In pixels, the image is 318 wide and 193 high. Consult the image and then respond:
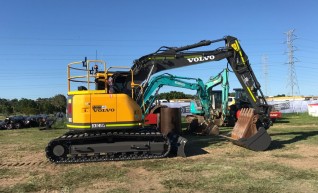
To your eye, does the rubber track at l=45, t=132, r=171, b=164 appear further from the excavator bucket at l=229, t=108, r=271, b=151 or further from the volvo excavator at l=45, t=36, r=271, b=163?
the excavator bucket at l=229, t=108, r=271, b=151

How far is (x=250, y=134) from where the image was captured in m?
13.2

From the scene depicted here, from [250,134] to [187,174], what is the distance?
4.93 m

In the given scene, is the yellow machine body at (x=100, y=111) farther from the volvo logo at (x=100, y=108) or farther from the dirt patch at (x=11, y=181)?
the dirt patch at (x=11, y=181)

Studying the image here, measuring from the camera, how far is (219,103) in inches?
960

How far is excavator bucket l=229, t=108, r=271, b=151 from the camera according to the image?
12.6 m

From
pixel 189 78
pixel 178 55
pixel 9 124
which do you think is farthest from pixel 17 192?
pixel 9 124

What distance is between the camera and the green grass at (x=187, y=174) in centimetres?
792

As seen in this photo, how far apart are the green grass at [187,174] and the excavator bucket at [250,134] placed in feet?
0.98

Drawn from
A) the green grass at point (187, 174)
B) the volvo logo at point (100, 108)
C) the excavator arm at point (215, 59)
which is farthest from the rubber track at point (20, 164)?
the excavator arm at point (215, 59)

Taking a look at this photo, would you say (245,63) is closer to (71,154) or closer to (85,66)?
(85,66)

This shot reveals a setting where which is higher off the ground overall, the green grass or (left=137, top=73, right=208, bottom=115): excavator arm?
(left=137, top=73, right=208, bottom=115): excavator arm

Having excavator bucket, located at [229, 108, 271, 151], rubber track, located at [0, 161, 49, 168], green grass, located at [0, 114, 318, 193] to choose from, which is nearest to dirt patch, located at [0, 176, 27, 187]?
green grass, located at [0, 114, 318, 193]

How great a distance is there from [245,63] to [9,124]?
20.9 meters

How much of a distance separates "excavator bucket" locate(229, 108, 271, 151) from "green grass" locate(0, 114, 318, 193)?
0.30 m
